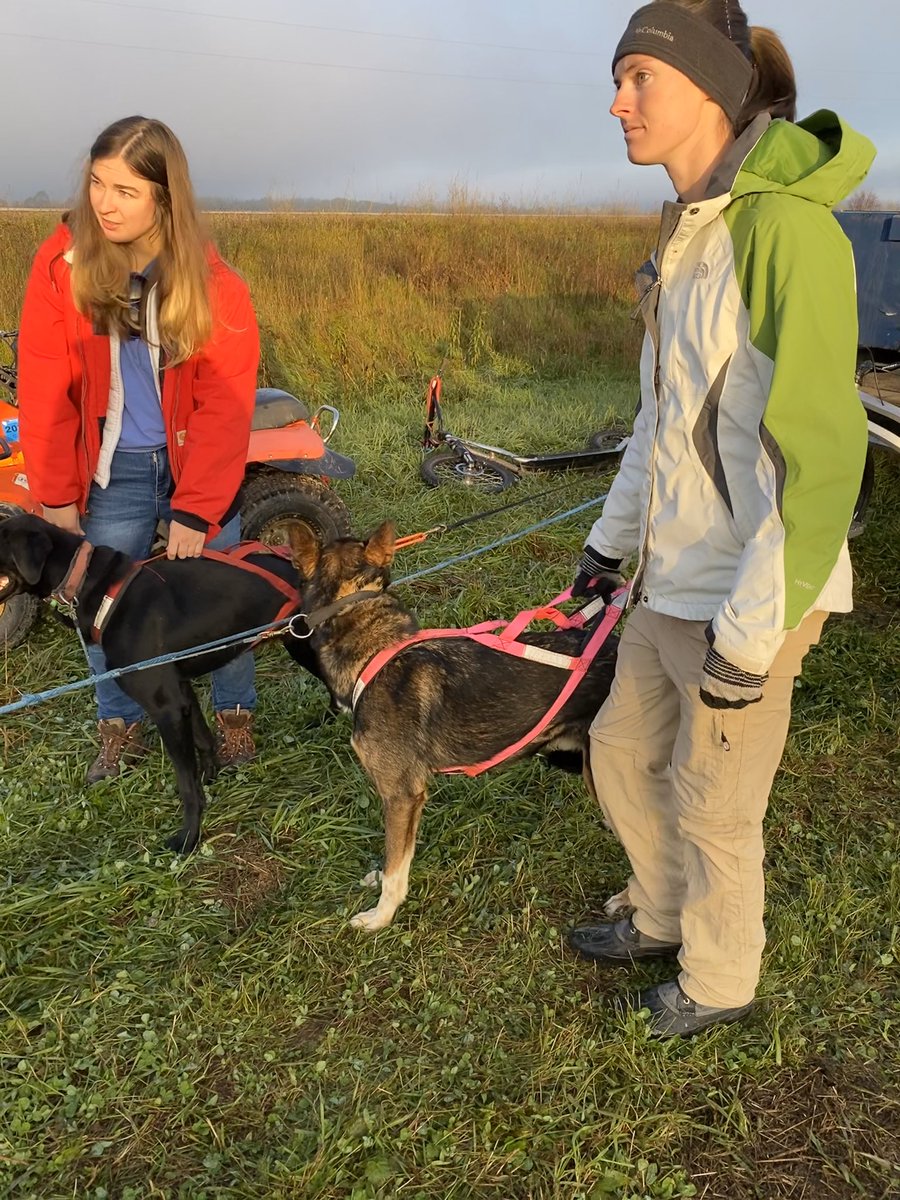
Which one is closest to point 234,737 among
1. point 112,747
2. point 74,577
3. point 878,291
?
point 112,747

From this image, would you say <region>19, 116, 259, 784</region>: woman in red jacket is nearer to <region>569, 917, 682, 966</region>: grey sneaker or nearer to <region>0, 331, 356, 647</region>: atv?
<region>0, 331, 356, 647</region>: atv

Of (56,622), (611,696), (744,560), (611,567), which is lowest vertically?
(56,622)

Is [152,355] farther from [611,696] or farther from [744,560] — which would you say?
[744,560]

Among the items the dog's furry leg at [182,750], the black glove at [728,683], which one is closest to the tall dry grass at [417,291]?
the dog's furry leg at [182,750]

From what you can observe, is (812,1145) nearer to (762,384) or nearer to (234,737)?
(762,384)

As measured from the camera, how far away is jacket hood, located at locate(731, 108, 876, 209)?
5.18 feet

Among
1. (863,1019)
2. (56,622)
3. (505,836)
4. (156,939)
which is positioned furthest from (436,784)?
(56,622)

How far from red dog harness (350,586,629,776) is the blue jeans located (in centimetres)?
106

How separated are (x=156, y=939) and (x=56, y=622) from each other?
8.50 ft

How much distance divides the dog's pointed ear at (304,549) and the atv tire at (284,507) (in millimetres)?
2108

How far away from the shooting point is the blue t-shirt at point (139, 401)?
112 inches

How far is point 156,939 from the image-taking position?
107 inches

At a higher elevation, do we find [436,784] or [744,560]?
[744,560]

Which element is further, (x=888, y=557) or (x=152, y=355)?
(x=888, y=557)
